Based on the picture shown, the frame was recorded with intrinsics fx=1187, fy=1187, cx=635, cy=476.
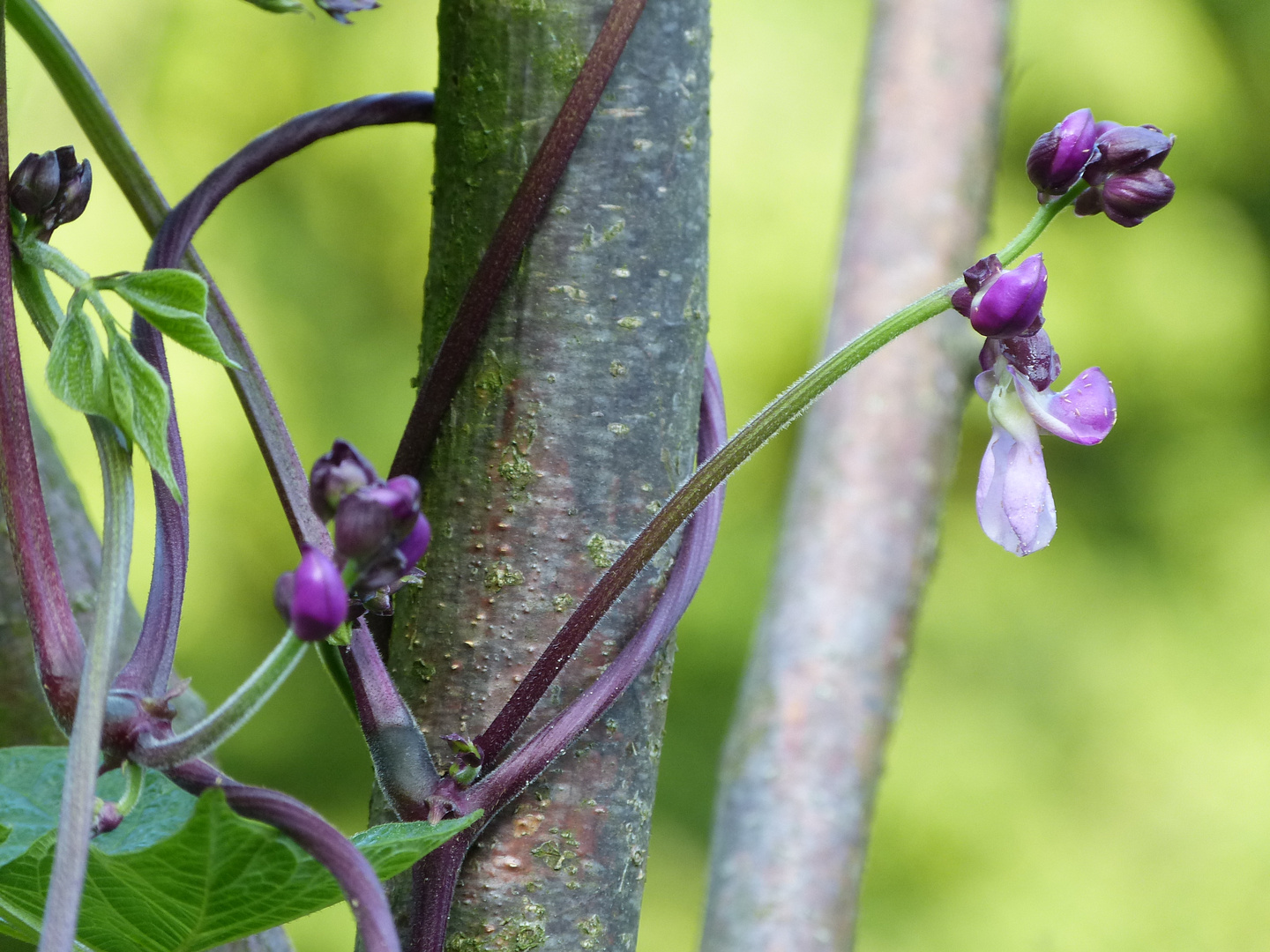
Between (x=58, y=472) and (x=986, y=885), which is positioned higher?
(x=986, y=885)

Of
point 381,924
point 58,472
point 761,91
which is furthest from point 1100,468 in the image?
point 381,924

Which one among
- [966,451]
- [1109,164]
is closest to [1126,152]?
[1109,164]

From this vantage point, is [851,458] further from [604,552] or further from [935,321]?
[604,552]

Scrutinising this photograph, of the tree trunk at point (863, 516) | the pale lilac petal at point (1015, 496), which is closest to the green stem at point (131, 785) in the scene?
the pale lilac petal at point (1015, 496)

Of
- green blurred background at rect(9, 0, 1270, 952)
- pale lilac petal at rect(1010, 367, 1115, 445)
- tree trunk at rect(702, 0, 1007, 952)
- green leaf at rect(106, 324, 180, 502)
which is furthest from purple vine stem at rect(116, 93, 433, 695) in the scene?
green blurred background at rect(9, 0, 1270, 952)

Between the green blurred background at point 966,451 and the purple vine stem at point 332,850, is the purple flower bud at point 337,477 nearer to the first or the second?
the purple vine stem at point 332,850

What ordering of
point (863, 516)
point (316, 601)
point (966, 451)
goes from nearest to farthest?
point (316, 601) → point (863, 516) → point (966, 451)

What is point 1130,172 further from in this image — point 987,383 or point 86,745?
point 86,745
